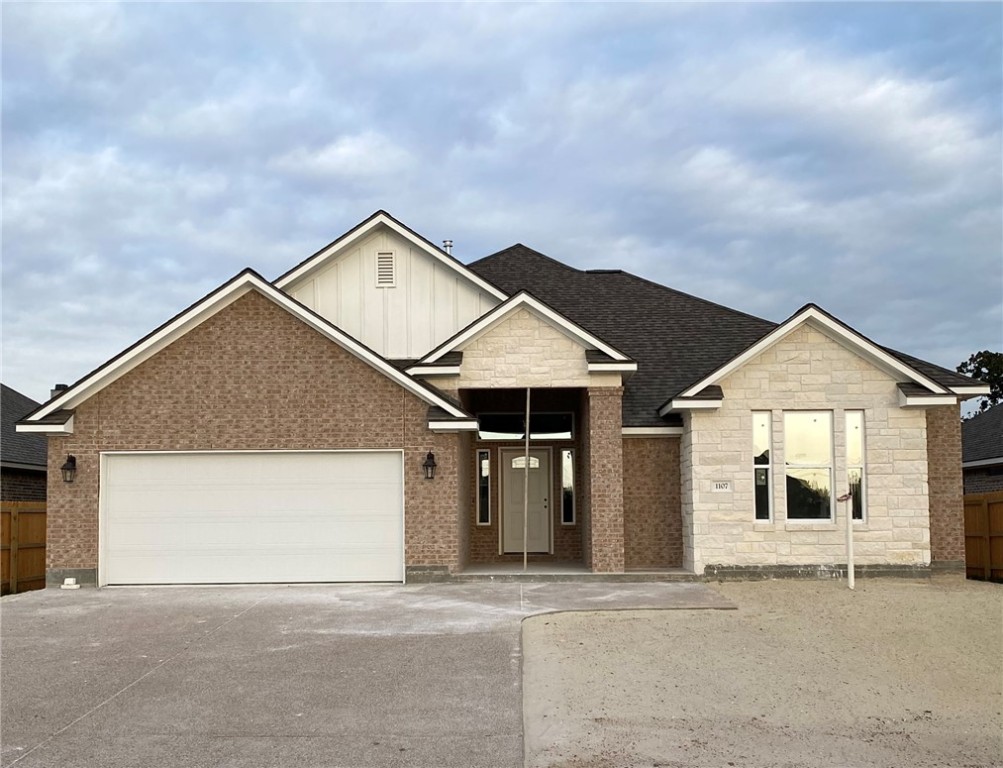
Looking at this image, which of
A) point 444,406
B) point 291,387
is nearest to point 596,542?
point 444,406

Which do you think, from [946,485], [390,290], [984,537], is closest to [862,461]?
[946,485]

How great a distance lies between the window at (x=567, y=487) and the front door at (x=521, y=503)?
0.28 meters

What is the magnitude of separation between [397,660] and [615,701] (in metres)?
2.58

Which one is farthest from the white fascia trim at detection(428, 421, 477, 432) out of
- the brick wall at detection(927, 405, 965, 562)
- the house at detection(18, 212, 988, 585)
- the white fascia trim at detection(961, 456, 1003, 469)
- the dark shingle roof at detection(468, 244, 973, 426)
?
the white fascia trim at detection(961, 456, 1003, 469)

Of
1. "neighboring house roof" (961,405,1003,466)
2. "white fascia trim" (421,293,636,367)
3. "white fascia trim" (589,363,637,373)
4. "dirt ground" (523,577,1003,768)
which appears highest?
"white fascia trim" (421,293,636,367)

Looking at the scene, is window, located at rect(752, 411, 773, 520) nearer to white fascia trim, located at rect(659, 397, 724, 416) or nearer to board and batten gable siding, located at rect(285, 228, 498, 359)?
white fascia trim, located at rect(659, 397, 724, 416)

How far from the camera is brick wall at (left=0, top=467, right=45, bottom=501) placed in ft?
71.8

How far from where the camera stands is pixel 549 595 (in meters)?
14.3

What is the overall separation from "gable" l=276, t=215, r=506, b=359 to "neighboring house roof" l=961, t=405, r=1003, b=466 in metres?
13.2

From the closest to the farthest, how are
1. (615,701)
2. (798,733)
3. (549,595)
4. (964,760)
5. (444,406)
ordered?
(964,760), (798,733), (615,701), (549,595), (444,406)

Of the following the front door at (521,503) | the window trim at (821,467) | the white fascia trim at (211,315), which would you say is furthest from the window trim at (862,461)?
the white fascia trim at (211,315)

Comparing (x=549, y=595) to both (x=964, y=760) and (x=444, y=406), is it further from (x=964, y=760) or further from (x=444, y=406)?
(x=964, y=760)

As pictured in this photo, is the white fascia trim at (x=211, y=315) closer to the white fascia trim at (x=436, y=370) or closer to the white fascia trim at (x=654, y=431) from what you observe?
the white fascia trim at (x=436, y=370)

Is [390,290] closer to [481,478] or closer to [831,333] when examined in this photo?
[481,478]
